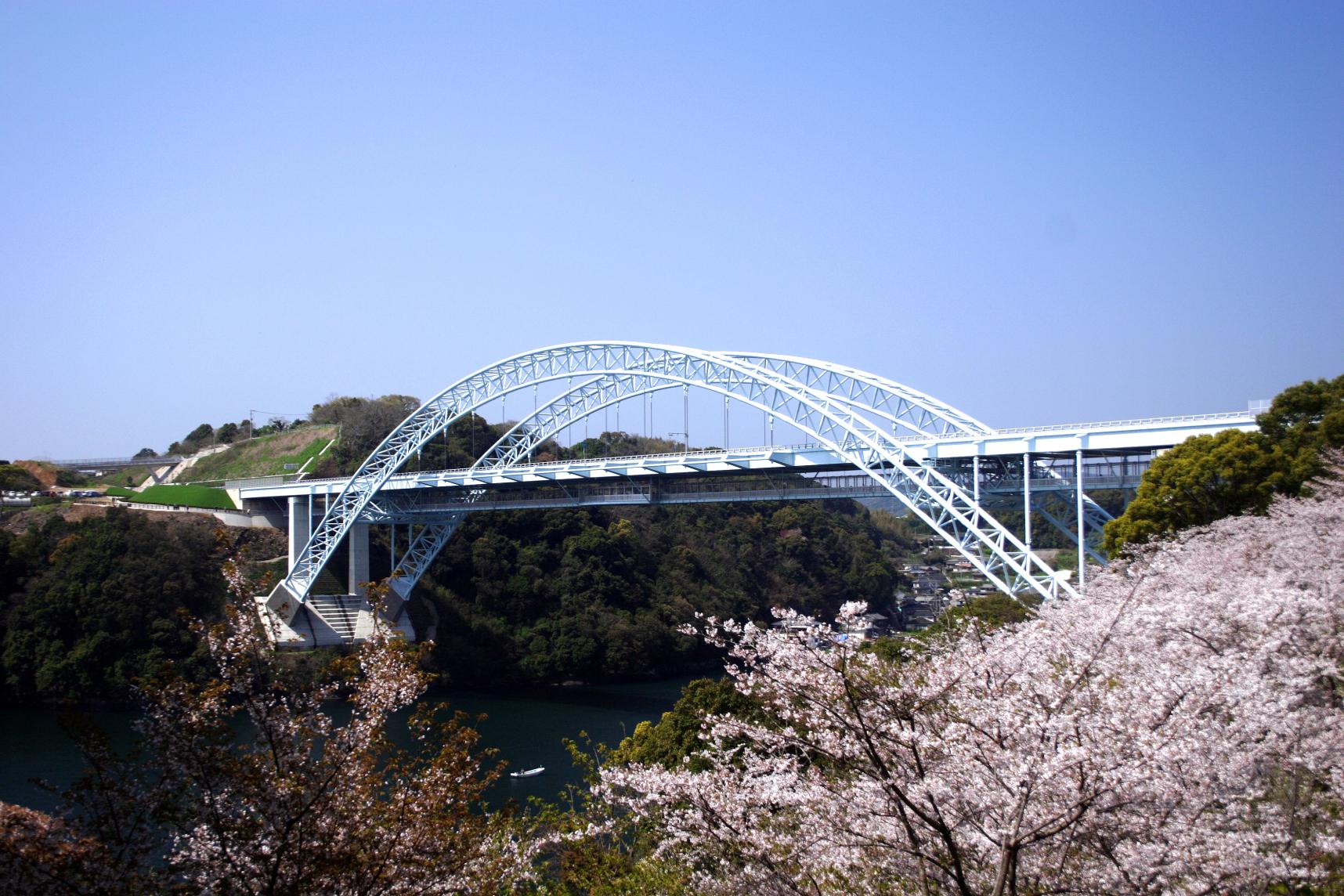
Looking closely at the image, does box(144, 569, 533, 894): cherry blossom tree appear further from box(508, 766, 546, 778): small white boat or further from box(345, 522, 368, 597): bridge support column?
box(345, 522, 368, 597): bridge support column

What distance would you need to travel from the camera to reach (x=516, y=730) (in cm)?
2984

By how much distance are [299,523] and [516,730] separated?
16.6 meters

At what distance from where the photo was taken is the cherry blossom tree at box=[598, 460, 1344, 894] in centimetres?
540

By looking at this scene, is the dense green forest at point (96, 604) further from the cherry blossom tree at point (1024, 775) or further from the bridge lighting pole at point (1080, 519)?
the cherry blossom tree at point (1024, 775)

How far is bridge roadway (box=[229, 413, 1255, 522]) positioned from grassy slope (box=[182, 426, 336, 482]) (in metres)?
4.09

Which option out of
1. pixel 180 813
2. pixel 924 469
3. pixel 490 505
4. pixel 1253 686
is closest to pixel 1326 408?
pixel 924 469

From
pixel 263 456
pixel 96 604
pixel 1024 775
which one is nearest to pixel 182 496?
pixel 263 456

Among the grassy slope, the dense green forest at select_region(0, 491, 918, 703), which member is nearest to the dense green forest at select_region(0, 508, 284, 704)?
the dense green forest at select_region(0, 491, 918, 703)

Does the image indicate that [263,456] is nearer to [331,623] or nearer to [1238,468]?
[331,623]

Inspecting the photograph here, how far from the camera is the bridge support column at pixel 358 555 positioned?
4022 cm

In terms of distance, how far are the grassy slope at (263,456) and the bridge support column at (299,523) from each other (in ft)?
26.0

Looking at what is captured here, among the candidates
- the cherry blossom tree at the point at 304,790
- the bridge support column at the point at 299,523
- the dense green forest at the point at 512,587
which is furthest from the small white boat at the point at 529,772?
the bridge support column at the point at 299,523

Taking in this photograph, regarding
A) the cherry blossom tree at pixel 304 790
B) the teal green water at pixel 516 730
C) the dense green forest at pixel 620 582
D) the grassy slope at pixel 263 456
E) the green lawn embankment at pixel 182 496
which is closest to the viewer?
the cherry blossom tree at pixel 304 790

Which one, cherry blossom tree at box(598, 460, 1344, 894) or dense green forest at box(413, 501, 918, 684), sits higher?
cherry blossom tree at box(598, 460, 1344, 894)
